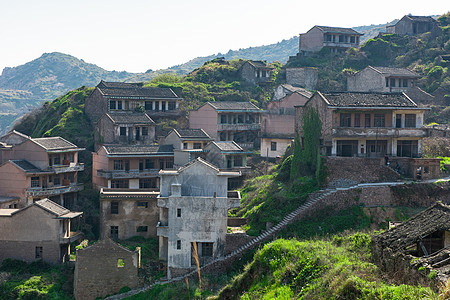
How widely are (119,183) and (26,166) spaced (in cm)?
810

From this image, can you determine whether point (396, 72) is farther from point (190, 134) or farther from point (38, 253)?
point (38, 253)

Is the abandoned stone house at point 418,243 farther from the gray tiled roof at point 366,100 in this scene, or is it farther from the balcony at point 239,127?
the balcony at point 239,127

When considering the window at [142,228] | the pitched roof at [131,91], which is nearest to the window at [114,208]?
the window at [142,228]

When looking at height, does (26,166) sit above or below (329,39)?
below

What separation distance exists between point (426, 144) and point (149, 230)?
23524 millimetres

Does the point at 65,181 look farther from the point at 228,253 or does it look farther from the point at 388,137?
the point at 388,137

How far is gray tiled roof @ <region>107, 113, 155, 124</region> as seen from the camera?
185ft

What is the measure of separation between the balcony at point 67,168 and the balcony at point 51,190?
134 cm

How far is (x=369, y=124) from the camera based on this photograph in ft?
137

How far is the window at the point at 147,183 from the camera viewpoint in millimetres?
51188

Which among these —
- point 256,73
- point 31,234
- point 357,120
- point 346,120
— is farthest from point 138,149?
point 256,73

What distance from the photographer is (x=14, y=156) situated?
49031 mm

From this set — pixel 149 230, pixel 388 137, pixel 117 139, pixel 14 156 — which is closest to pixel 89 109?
pixel 117 139

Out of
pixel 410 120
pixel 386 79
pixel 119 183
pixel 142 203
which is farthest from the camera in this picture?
pixel 386 79
